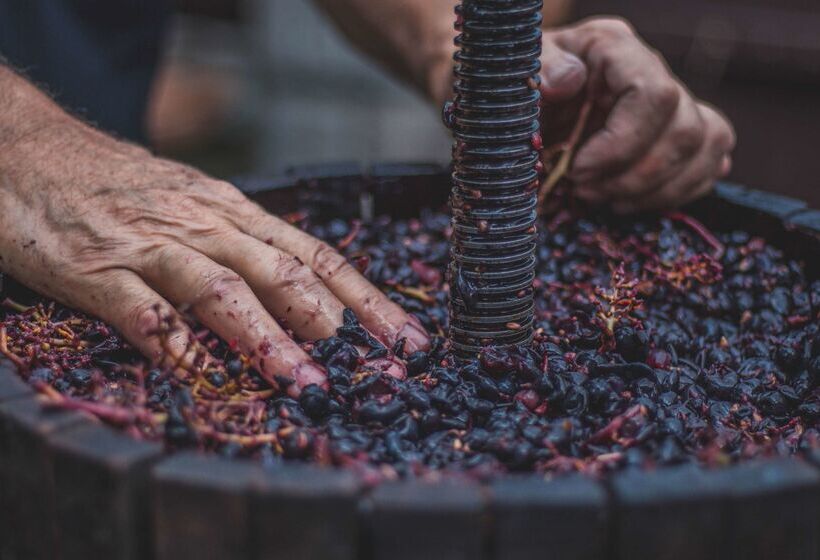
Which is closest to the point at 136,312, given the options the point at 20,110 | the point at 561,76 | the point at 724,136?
the point at 20,110

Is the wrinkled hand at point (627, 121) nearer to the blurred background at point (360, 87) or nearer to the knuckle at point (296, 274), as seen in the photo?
the knuckle at point (296, 274)

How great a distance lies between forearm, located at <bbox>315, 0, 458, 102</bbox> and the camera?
246 cm

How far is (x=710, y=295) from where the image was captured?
1.78 m

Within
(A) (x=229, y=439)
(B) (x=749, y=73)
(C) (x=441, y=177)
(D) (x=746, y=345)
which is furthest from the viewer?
(B) (x=749, y=73)

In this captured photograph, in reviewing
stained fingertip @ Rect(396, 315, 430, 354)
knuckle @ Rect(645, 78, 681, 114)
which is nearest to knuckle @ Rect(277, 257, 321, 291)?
stained fingertip @ Rect(396, 315, 430, 354)

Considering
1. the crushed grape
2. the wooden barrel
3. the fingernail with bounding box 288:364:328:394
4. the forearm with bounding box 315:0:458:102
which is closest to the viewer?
the wooden barrel

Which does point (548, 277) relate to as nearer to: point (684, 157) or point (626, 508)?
point (684, 157)

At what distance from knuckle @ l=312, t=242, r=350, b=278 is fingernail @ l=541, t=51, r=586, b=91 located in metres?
0.58

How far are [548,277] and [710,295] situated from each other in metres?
0.30

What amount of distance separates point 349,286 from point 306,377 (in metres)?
0.25

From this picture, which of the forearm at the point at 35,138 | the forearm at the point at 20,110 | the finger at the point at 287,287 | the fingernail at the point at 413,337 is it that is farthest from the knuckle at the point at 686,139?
the forearm at the point at 20,110

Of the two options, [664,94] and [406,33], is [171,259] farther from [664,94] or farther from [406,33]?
[406,33]

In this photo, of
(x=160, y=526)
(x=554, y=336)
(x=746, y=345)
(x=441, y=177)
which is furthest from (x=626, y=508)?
(x=441, y=177)

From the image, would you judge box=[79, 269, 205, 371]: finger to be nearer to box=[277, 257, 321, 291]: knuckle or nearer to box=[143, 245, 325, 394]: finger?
box=[143, 245, 325, 394]: finger
